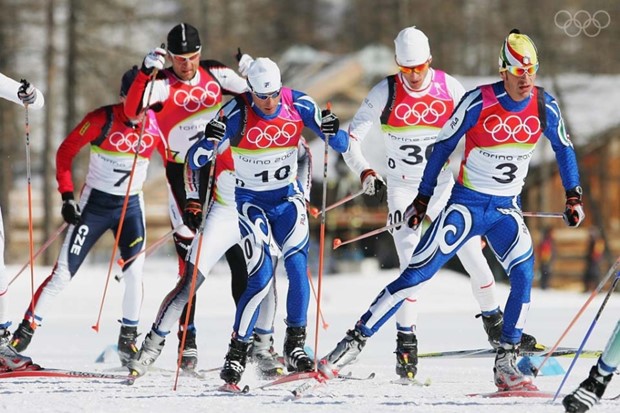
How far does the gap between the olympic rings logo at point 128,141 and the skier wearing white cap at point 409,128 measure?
1566mm

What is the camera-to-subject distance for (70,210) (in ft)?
28.2

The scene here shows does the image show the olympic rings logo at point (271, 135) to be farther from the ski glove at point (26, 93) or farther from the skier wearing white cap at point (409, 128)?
the ski glove at point (26, 93)

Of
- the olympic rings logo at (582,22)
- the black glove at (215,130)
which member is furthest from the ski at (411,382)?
the olympic rings logo at (582,22)

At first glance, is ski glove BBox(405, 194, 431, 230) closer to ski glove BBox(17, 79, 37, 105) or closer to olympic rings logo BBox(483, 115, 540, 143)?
olympic rings logo BBox(483, 115, 540, 143)

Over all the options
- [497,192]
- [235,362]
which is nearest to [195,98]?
[235,362]

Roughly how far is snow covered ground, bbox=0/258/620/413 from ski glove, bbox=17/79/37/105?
1.80 m

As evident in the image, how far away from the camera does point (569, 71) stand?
135ft

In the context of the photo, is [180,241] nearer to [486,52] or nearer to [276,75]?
[276,75]

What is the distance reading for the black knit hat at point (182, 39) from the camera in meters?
8.26

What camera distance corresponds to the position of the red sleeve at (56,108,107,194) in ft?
28.5

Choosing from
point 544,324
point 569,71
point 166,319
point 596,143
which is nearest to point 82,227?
point 166,319

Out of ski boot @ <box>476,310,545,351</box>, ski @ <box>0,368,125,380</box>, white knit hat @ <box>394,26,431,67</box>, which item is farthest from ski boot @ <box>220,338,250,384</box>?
white knit hat @ <box>394,26,431,67</box>

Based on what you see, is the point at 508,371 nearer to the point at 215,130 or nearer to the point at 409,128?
the point at 409,128

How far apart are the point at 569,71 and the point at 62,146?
34315 millimetres
